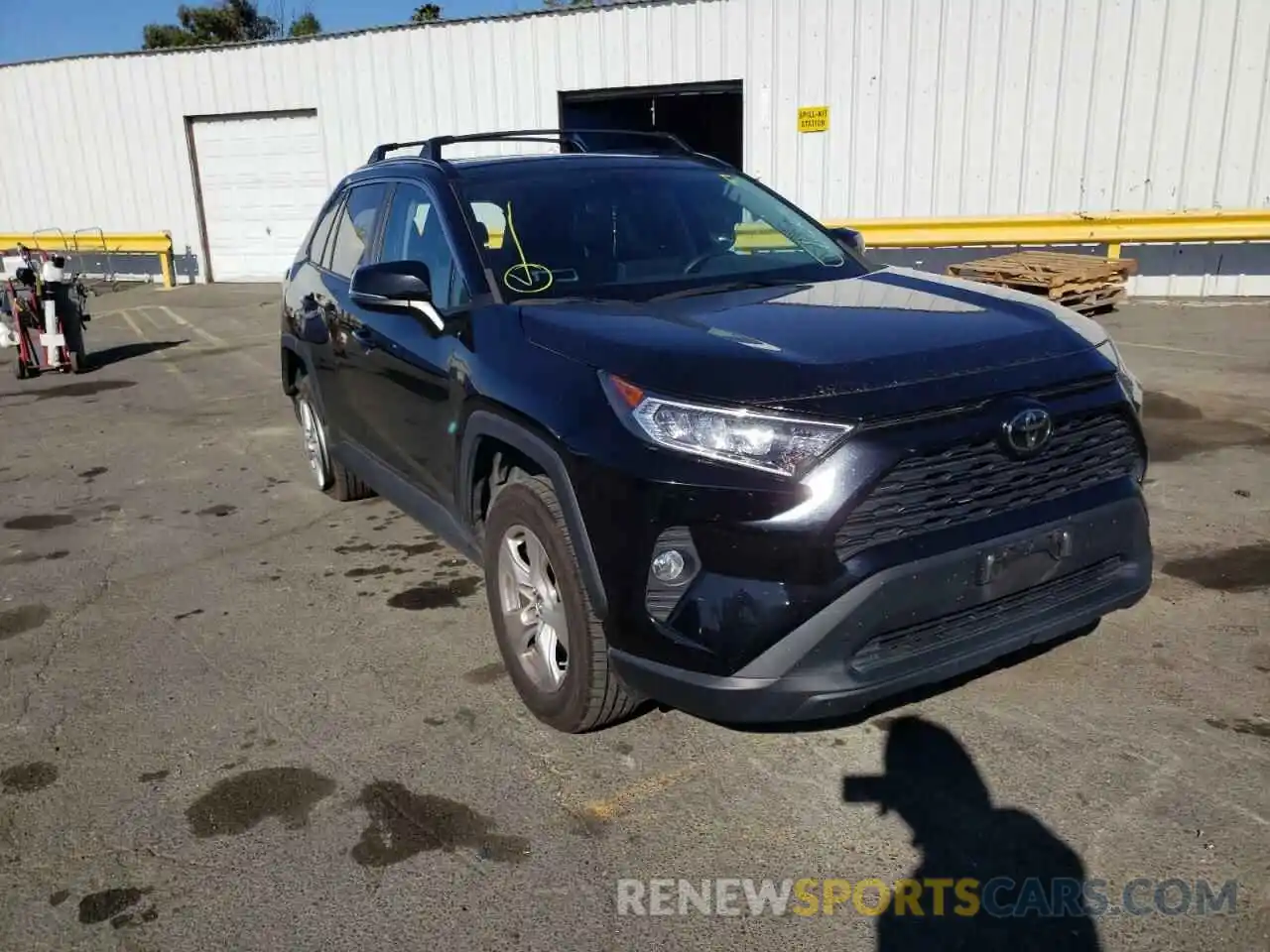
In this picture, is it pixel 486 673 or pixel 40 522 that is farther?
pixel 40 522

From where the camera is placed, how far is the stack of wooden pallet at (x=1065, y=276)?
10.4m

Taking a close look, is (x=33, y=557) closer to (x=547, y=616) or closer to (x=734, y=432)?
(x=547, y=616)

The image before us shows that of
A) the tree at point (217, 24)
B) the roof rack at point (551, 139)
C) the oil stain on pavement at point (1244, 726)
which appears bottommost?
the oil stain on pavement at point (1244, 726)

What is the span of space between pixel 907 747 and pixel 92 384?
965 centimetres

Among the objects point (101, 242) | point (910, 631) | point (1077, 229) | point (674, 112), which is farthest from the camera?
point (674, 112)

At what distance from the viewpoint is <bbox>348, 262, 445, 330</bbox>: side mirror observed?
142 inches

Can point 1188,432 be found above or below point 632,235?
below

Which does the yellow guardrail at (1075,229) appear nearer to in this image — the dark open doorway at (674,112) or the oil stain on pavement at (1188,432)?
the dark open doorway at (674,112)

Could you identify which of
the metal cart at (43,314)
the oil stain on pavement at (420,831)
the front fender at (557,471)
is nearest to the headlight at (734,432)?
the front fender at (557,471)

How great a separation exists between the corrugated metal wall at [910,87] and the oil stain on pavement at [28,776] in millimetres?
12553

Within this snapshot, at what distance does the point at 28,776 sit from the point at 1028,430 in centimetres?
318

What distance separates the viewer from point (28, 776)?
324cm

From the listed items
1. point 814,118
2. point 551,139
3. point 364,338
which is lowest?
point 364,338

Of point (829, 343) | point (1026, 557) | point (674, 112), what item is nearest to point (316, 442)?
point (829, 343)
